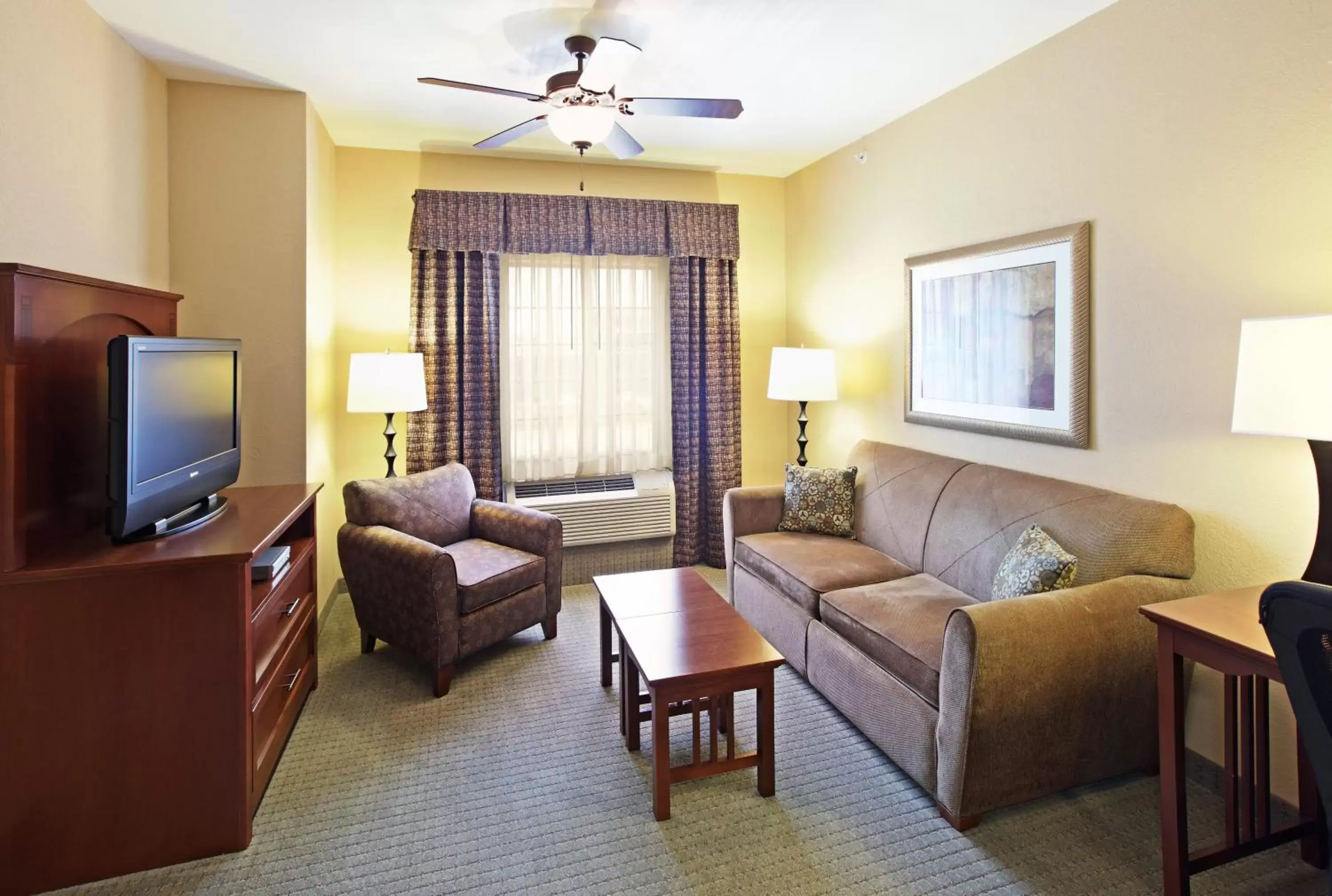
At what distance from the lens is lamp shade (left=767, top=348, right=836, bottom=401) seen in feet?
13.1

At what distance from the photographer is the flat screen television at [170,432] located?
6.25 feet

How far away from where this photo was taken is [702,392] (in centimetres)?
468

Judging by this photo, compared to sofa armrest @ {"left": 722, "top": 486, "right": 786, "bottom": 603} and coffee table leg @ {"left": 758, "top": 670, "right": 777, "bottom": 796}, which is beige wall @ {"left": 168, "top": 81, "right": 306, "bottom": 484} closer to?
sofa armrest @ {"left": 722, "top": 486, "right": 786, "bottom": 603}

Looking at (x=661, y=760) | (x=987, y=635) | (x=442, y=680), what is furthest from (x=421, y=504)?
(x=987, y=635)

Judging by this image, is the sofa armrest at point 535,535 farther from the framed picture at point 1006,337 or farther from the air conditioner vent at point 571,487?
the framed picture at point 1006,337

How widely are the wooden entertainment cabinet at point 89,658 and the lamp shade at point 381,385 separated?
1477 millimetres

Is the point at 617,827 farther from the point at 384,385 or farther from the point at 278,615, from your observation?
the point at 384,385

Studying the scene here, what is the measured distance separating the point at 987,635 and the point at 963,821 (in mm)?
601

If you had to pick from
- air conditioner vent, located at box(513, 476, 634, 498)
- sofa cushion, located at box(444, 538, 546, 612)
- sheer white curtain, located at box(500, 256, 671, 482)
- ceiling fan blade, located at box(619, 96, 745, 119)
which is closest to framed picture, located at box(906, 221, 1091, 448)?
ceiling fan blade, located at box(619, 96, 745, 119)

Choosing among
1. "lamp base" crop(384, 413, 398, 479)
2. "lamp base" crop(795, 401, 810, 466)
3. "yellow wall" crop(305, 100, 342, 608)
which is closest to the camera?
"yellow wall" crop(305, 100, 342, 608)

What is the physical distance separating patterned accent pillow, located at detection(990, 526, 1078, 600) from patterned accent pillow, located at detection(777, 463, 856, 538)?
1.12 metres

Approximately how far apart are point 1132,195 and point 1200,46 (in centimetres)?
46

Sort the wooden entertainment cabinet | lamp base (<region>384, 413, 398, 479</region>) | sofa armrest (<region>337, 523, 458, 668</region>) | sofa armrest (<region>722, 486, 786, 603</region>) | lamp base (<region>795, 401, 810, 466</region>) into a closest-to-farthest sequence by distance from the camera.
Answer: the wooden entertainment cabinet, sofa armrest (<region>337, 523, 458, 668</region>), sofa armrest (<region>722, 486, 786, 603</region>), lamp base (<region>384, 413, 398, 479</region>), lamp base (<region>795, 401, 810, 466</region>)

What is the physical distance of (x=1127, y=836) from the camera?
79.7 inches
